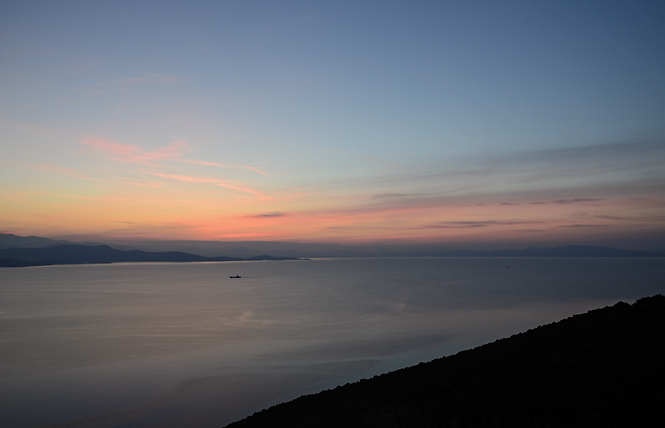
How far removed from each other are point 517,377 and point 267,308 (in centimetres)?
7122

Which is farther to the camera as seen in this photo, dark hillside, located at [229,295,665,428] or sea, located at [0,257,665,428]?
sea, located at [0,257,665,428]

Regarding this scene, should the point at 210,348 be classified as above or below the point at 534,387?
below

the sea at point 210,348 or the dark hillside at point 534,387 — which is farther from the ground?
the dark hillside at point 534,387

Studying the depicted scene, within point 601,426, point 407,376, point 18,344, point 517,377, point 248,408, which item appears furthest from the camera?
point 18,344

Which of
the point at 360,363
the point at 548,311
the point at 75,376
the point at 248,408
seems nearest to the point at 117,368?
the point at 75,376

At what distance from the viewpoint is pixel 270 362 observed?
41.0 meters

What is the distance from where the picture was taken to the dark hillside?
552 inches

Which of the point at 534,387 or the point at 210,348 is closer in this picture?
the point at 534,387

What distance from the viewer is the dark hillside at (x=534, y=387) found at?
1402cm

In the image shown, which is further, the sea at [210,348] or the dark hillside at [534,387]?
the sea at [210,348]

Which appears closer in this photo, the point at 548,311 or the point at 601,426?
the point at 601,426

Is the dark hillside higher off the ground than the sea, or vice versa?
the dark hillside

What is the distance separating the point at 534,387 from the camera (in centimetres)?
1684

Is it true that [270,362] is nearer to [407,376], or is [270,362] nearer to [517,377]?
[407,376]
